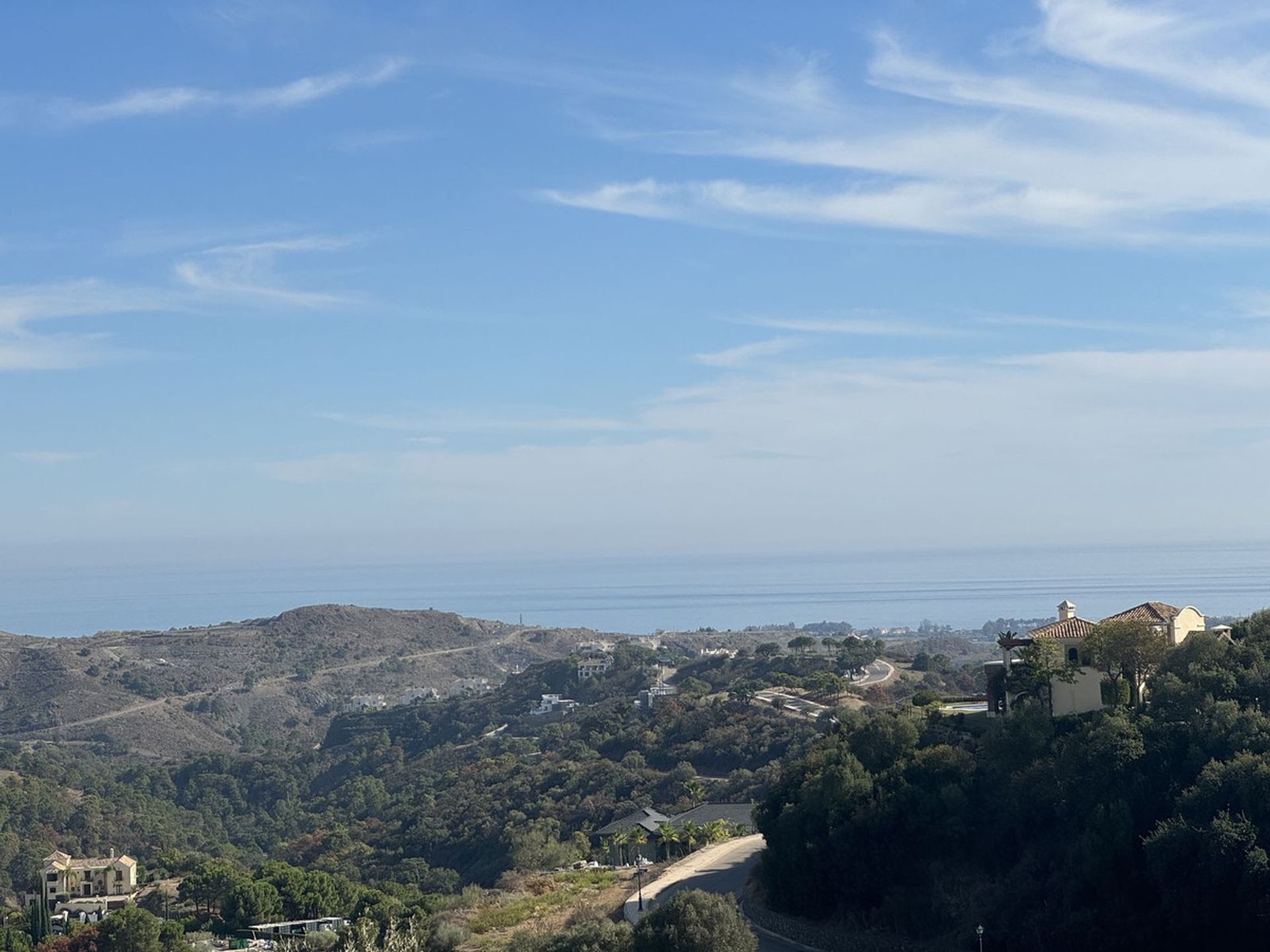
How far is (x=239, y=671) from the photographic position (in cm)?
Result: 13262

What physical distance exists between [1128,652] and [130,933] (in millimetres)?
21988

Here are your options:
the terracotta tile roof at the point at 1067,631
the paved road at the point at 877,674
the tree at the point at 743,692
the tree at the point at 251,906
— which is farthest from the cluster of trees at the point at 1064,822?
the paved road at the point at 877,674

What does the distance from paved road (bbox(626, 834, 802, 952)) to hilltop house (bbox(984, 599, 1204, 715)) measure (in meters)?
6.56

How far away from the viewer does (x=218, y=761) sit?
289ft

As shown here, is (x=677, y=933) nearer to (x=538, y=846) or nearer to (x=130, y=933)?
(x=130, y=933)

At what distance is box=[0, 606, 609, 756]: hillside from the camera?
4358 inches

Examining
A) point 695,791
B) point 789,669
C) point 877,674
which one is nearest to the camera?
point 695,791

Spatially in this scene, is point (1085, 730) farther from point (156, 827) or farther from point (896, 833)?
point (156, 827)

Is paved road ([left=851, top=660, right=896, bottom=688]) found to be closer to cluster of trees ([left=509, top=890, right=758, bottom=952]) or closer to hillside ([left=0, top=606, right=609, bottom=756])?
cluster of trees ([left=509, top=890, right=758, bottom=952])

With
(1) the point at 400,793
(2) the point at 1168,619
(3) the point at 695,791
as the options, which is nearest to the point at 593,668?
(1) the point at 400,793

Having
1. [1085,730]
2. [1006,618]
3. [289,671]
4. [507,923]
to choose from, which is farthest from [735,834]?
[1006,618]

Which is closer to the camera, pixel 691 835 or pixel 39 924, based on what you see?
pixel 691 835

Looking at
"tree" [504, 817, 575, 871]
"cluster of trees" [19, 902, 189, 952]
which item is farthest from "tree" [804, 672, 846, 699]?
"cluster of trees" [19, 902, 189, 952]

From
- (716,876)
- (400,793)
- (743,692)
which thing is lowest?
(400,793)
